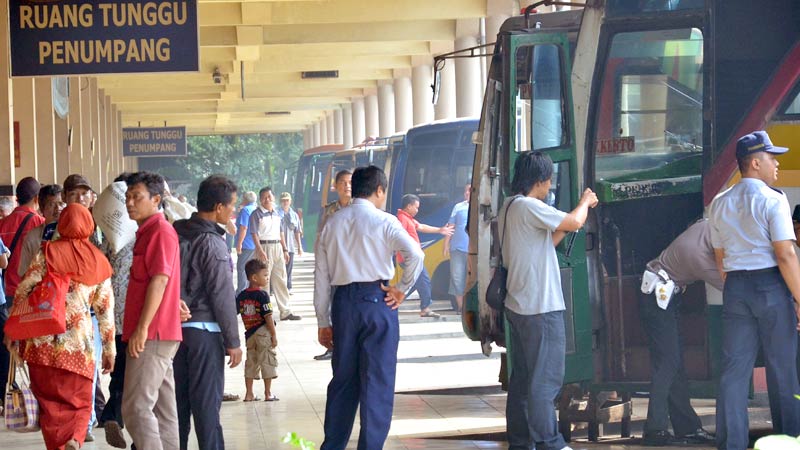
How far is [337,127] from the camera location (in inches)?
2024

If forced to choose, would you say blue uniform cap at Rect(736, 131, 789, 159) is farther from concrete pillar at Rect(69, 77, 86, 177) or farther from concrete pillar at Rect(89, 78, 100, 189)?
concrete pillar at Rect(89, 78, 100, 189)

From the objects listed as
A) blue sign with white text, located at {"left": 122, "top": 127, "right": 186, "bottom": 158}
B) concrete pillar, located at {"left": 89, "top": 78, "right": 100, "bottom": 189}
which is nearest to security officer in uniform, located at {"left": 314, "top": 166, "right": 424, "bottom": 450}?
concrete pillar, located at {"left": 89, "top": 78, "right": 100, "bottom": 189}

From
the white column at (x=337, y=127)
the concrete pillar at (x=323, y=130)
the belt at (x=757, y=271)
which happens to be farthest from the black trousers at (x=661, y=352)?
the concrete pillar at (x=323, y=130)

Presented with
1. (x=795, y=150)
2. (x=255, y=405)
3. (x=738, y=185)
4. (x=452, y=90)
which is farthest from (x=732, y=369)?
(x=452, y=90)

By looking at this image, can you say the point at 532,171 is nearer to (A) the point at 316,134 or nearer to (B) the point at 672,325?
(B) the point at 672,325

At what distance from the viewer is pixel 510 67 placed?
872 centimetres

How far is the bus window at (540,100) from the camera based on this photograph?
8.80 m

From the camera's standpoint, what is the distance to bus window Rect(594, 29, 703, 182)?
9.35 meters

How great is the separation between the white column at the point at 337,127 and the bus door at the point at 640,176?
4067 centimetres

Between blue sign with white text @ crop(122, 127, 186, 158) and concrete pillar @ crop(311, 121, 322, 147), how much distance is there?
574 inches

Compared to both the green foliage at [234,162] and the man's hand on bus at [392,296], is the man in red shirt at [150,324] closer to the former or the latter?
the man's hand on bus at [392,296]

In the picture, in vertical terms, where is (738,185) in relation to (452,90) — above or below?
below

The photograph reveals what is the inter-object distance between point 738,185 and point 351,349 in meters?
2.32

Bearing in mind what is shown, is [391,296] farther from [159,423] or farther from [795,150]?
[795,150]
